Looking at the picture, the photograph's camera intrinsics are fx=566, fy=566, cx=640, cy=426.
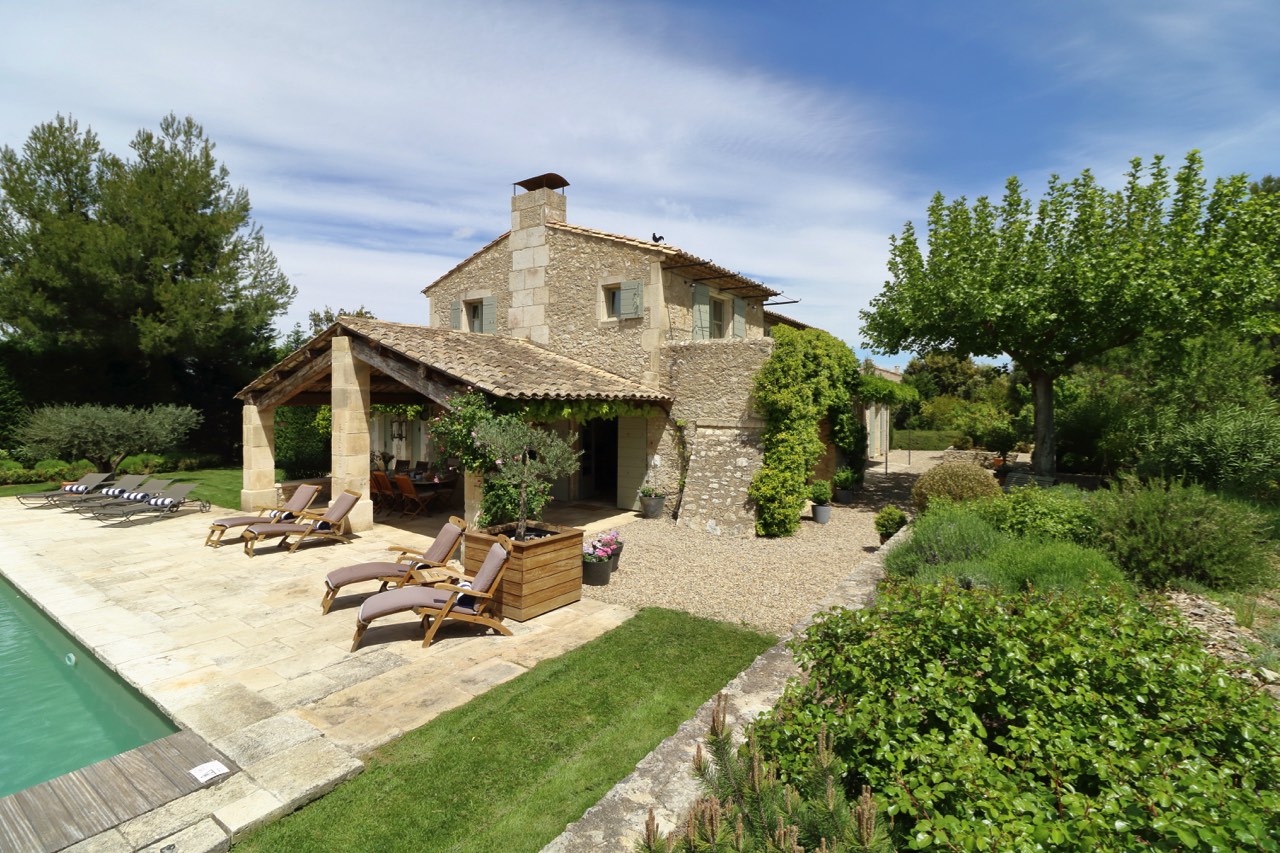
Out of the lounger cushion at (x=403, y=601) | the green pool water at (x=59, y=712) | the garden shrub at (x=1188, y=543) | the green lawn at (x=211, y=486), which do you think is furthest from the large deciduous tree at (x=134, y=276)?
the garden shrub at (x=1188, y=543)

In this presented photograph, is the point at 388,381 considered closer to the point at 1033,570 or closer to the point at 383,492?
the point at 383,492

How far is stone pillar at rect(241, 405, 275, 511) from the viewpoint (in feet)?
A: 45.1

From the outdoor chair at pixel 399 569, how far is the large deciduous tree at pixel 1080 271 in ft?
41.3

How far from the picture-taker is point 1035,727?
2.56 m

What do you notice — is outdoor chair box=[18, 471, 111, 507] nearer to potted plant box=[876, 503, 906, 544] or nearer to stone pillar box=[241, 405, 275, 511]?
stone pillar box=[241, 405, 275, 511]

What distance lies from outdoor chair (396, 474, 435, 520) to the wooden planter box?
18.0 ft

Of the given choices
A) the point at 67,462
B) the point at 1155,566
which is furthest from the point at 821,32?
the point at 67,462

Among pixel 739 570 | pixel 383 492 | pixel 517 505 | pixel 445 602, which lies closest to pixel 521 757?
pixel 445 602

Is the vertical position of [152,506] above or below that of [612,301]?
below

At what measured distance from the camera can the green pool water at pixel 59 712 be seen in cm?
465

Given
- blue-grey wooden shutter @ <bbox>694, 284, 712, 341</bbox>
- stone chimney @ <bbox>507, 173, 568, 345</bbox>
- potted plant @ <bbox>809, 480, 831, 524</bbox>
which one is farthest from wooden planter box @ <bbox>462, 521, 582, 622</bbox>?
stone chimney @ <bbox>507, 173, 568, 345</bbox>

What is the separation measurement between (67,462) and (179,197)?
11299mm

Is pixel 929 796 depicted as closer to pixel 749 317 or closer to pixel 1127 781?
pixel 1127 781

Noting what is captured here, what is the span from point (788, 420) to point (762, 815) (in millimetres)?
10329
